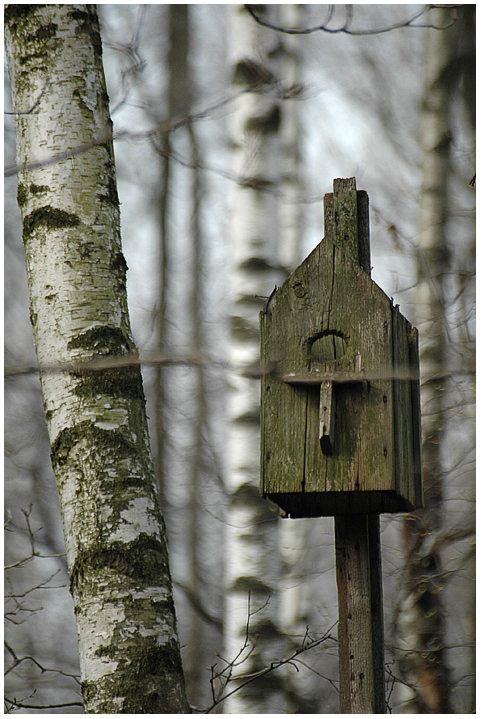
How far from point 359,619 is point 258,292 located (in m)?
2.28

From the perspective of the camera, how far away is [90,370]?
1.64 metres

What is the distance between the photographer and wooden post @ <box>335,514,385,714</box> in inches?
66.4

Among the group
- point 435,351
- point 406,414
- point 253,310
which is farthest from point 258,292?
point 406,414

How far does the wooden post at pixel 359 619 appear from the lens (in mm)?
1688

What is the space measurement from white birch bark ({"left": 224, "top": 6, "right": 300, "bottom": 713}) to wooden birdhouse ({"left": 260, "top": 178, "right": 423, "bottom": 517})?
1.85 m

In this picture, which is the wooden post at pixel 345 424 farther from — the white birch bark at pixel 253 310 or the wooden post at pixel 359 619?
the white birch bark at pixel 253 310

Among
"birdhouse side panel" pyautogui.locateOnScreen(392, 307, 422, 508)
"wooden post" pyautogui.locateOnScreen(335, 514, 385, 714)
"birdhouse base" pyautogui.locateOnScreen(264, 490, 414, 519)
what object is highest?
"birdhouse side panel" pyautogui.locateOnScreen(392, 307, 422, 508)

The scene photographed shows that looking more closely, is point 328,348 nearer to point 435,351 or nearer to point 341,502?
point 341,502

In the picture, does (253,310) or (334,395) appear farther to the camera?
(253,310)

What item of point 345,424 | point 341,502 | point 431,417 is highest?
point 431,417

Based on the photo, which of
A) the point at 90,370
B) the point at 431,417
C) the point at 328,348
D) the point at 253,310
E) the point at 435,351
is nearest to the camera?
the point at 90,370

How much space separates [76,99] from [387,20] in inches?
162

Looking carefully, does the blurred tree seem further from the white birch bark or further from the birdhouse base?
the birdhouse base

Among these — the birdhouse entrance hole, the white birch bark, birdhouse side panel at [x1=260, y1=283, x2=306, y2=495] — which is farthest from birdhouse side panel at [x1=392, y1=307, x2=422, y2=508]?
the white birch bark
